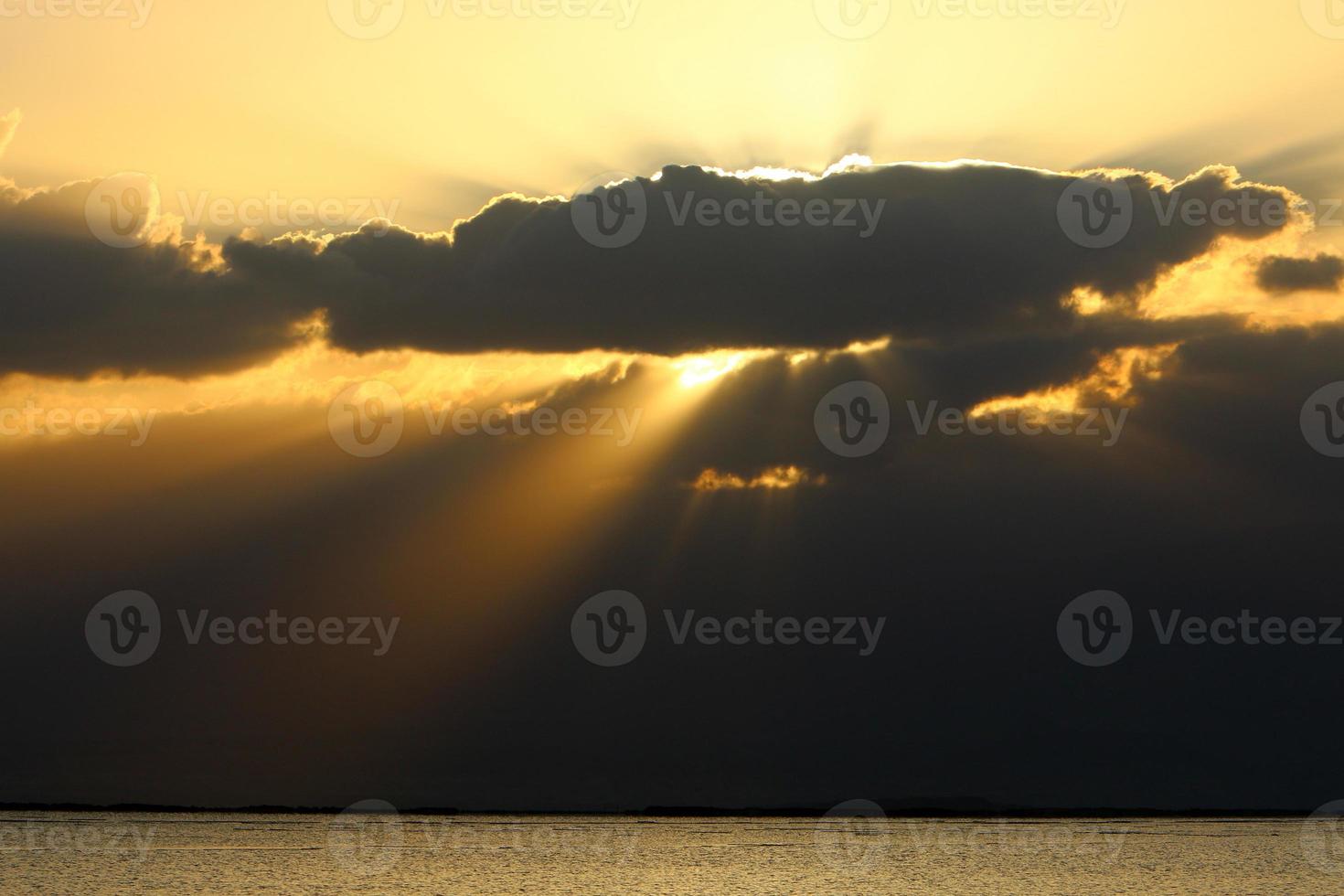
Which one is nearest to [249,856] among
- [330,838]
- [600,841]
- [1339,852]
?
[330,838]

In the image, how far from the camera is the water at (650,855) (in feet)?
52.1

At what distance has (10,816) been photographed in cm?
2053

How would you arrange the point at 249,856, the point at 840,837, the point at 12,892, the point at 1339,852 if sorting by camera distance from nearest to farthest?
the point at 12,892 < the point at 249,856 < the point at 1339,852 < the point at 840,837

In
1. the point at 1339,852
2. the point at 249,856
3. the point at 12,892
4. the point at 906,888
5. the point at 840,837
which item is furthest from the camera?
the point at 840,837

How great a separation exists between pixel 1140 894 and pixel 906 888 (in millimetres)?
3008

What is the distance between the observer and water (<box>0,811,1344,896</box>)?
15867 mm

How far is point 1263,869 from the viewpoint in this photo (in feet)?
57.7

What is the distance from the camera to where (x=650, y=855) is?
1842 centimetres

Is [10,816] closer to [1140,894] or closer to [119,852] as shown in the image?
[119,852]

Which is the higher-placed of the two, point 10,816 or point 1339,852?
point 1339,852

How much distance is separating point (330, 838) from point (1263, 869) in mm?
14435

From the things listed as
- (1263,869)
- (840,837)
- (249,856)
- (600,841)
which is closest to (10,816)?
(249,856)

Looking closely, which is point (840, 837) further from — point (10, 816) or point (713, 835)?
point (10, 816)

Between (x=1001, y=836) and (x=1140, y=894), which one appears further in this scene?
(x=1001, y=836)
